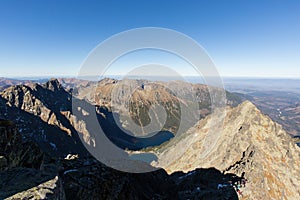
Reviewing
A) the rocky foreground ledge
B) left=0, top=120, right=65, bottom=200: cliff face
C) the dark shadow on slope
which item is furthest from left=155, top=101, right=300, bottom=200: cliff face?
left=0, top=120, right=65, bottom=200: cliff face

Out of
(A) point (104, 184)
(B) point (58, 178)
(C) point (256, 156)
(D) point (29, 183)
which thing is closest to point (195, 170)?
(C) point (256, 156)

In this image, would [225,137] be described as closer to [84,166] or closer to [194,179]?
[194,179]

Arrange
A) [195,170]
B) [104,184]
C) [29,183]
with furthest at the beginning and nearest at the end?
[195,170] < [104,184] < [29,183]

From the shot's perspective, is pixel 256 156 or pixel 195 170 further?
pixel 195 170

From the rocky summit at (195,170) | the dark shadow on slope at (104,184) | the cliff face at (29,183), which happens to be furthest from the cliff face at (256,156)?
the cliff face at (29,183)

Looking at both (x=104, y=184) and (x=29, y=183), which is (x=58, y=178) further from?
(x=104, y=184)

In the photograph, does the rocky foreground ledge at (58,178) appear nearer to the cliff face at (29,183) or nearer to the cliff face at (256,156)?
the cliff face at (29,183)

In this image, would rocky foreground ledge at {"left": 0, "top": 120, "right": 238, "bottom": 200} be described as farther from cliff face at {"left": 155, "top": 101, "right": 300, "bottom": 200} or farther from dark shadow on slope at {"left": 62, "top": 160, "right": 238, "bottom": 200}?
cliff face at {"left": 155, "top": 101, "right": 300, "bottom": 200}

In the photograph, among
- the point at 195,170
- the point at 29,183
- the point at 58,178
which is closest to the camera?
the point at 29,183
